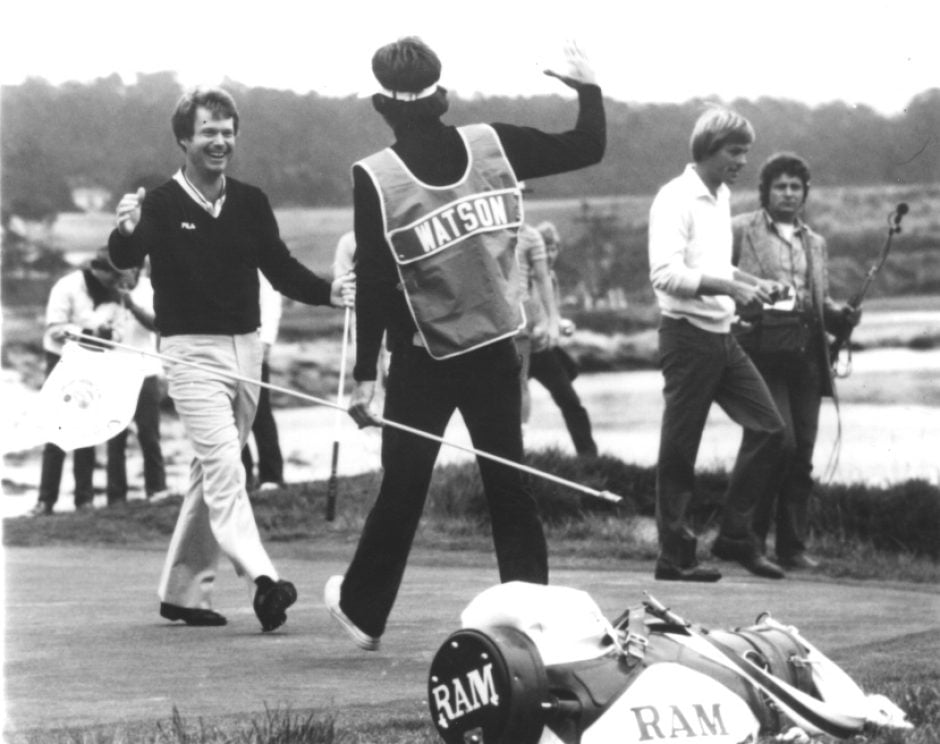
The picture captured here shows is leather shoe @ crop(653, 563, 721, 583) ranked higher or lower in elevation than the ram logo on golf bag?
lower

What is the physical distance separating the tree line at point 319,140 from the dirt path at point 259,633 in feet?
15.0

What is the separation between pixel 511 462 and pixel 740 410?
10.1 ft

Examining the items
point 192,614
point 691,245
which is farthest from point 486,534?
point 192,614

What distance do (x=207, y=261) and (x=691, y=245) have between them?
225cm

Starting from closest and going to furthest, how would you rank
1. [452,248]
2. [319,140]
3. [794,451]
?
[452,248] → [794,451] → [319,140]

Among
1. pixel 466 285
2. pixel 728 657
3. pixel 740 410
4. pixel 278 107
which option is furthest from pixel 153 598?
pixel 278 107

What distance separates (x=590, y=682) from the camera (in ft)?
15.2

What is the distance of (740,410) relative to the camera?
9.02 metres

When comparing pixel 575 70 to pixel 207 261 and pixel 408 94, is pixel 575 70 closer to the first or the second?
pixel 408 94

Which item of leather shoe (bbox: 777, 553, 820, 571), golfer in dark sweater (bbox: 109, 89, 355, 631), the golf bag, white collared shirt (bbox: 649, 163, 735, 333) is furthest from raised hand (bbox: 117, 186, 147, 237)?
leather shoe (bbox: 777, 553, 820, 571)

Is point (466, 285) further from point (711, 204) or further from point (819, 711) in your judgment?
point (711, 204)

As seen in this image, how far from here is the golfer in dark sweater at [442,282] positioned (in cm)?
600

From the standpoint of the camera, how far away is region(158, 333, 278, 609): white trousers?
24.0ft

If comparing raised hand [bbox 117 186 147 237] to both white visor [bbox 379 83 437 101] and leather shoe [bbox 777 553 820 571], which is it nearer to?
white visor [bbox 379 83 437 101]
